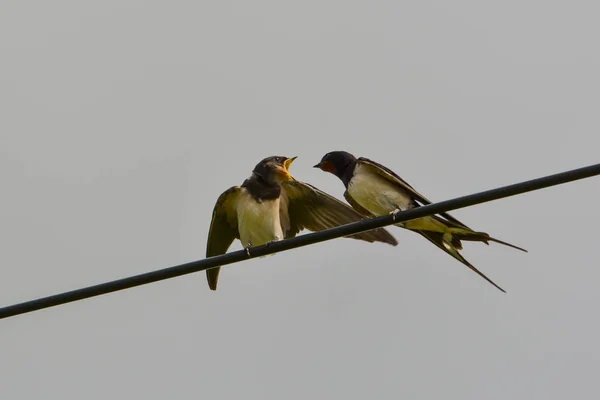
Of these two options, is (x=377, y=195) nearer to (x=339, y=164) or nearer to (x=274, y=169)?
(x=339, y=164)

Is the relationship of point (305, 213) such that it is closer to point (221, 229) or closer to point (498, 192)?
point (221, 229)

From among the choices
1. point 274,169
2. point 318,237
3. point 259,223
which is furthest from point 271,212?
point 318,237

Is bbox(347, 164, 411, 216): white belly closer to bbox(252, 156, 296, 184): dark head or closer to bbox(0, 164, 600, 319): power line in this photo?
bbox(252, 156, 296, 184): dark head

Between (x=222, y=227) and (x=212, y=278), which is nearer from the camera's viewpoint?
(x=212, y=278)

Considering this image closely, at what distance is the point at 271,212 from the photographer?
23.9 ft

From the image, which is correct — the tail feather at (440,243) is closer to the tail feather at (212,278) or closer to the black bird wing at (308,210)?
the black bird wing at (308,210)

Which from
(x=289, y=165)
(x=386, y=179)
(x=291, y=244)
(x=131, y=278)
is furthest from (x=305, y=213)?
(x=131, y=278)

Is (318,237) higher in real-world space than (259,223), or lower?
higher

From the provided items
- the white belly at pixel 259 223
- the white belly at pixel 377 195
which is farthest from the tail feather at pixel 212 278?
the white belly at pixel 377 195

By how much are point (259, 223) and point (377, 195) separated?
81 cm

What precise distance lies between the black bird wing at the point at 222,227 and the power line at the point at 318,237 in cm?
248

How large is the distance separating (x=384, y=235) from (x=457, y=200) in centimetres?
295

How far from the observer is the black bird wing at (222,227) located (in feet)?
24.8

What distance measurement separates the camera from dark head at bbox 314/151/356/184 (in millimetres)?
7266
